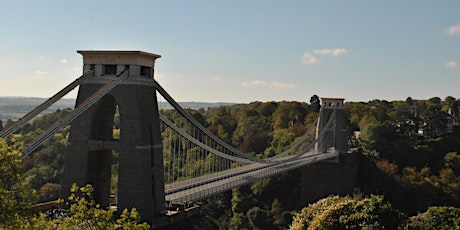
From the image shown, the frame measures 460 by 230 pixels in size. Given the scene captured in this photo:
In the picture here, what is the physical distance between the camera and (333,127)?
37.5 meters

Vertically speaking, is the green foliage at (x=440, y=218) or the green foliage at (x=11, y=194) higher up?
the green foliage at (x=11, y=194)

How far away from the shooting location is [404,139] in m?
41.3

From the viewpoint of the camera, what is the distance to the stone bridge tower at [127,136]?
14.2m

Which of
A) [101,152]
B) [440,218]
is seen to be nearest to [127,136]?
[101,152]

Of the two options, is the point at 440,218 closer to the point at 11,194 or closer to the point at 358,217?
the point at 358,217

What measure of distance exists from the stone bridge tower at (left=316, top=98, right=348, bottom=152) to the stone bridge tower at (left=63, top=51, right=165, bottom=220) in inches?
959

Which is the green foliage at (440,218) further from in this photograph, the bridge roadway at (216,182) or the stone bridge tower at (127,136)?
the stone bridge tower at (127,136)

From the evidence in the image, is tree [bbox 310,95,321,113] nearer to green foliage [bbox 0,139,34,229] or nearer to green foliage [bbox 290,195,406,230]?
green foliage [bbox 290,195,406,230]

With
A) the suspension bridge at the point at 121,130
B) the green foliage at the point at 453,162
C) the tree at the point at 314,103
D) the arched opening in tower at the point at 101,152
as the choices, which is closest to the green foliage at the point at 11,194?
the suspension bridge at the point at 121,130

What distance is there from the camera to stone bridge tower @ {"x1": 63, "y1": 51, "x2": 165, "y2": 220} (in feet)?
46.4

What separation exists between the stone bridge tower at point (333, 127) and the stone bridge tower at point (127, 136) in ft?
79.9

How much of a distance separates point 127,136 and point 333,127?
25.9 m

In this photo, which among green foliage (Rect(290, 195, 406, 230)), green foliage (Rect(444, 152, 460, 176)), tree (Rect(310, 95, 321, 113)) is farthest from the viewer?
tree (Rect(310, 95, 321, 113))

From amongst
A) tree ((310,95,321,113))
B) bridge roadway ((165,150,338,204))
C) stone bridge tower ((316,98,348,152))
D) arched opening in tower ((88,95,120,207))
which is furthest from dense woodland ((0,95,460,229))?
arched opening in tower ((88,95,120,207))
